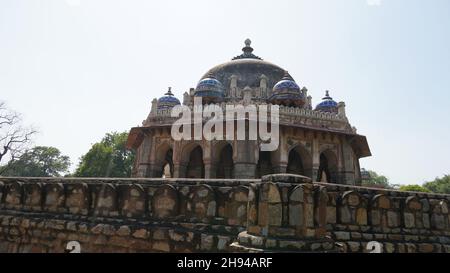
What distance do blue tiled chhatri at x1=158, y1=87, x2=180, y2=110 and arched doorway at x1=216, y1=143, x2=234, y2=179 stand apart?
3.66m

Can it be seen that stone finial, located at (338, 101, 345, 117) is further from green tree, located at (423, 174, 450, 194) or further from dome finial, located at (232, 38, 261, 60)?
green tree, located at (423, 174, 450, 194)

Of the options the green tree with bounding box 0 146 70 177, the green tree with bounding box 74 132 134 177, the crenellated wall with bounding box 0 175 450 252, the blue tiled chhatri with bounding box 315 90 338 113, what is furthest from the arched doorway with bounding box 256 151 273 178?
the green tree with bounding box 0 146 70 177

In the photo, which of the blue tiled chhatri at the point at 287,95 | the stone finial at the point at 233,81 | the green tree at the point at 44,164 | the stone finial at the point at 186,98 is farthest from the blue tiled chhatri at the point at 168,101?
the green tree at the point at 44,164

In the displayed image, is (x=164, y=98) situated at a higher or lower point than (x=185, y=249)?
higher

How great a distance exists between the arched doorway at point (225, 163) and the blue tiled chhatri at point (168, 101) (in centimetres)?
366

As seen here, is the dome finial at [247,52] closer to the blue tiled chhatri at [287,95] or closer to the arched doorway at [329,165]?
the blue tiled chhatri at [287,95]

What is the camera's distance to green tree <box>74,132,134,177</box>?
2886 cm

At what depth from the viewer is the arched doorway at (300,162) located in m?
12.5

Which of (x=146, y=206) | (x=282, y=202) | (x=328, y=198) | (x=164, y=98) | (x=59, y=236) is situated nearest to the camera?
(x=282, y=202)

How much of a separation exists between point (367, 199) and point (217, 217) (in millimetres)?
1811
